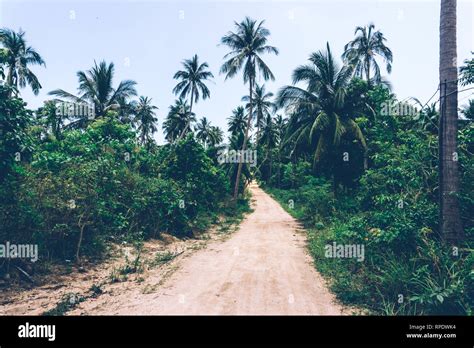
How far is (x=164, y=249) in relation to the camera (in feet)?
33.3

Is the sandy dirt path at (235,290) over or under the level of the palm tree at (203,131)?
under

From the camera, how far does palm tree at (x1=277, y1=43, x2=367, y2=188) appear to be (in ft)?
50.1

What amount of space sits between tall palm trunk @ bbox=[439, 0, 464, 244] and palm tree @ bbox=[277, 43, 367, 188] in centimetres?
916

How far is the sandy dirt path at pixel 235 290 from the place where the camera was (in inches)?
195

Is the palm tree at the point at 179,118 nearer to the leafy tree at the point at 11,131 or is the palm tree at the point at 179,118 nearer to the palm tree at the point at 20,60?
the palm tree at the point at 20,60

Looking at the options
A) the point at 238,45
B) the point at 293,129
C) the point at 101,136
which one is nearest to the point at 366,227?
the point at 293,129

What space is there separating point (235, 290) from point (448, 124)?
230 inches

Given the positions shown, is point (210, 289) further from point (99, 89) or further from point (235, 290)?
point (99, 89)

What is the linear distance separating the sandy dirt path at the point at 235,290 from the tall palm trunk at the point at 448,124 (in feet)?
10.00

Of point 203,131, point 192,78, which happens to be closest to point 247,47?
point 192,78

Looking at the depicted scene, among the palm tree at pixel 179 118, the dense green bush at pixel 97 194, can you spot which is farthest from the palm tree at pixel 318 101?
the palm tree at pixel 179 118

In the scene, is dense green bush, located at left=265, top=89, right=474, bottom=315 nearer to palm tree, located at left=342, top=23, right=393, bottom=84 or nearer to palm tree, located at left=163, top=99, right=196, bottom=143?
palm tree, located at left=342, top=23, right=393, bottom=84

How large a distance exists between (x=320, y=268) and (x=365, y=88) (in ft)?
40.5
